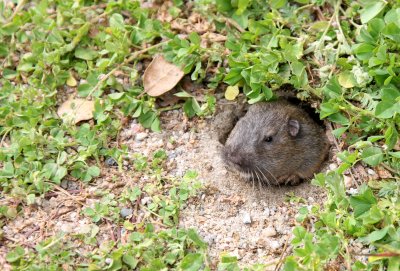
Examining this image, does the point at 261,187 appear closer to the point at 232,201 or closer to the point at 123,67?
the point at 232,201

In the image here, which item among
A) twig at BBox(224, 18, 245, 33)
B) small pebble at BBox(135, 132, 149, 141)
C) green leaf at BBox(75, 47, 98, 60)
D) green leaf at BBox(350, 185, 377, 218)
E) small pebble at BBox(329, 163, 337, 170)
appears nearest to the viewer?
green leaf at BBox(350, 185, 377, 218)

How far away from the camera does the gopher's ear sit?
5491mm

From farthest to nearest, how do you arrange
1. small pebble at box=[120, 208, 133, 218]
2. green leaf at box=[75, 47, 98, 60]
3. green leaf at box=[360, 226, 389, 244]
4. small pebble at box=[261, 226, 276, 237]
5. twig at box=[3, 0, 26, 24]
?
twig at box=[3, 0, 26, 24] < green leaf at box=[75, 47, 98, 60] < small pebble at box=[120, 208, 133, 218] < small pebble at box=[261, 226, 276, 237] < green leaf at box=[360, 226, 389, 244]

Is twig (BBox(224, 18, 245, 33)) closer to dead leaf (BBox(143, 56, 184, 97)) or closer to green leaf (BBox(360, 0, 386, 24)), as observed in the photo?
dead leaf (BBox(143, 56, 184, 97))

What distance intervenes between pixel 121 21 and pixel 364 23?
201cm

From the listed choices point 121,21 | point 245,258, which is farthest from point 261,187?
point 121,21

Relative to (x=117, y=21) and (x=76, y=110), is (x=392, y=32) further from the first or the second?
(x=76, y=110)

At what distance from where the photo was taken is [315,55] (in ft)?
16.9

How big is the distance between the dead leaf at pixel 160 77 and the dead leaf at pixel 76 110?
1.62 ft

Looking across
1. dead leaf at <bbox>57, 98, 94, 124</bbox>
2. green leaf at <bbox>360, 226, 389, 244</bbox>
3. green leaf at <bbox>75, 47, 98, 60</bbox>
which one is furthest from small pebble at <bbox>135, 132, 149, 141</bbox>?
green leaf at <bbox>360, 226, 389, 244</bbox>

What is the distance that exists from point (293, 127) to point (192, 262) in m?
1.76

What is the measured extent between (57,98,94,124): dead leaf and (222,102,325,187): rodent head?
3.79 ft

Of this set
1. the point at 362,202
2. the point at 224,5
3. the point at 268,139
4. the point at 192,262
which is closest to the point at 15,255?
the point at 192,262

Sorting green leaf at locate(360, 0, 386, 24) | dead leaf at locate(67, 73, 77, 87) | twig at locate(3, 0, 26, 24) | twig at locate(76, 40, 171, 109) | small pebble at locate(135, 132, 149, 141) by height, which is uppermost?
green leaf at locate(360, 0, 386, 24)
